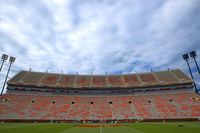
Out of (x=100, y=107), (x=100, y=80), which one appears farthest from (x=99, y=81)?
(x=100, y=107)

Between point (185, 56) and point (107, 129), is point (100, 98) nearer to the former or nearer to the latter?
point (185, 56)

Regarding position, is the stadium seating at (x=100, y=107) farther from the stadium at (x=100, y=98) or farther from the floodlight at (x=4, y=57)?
the floodlight at (x=4, y=57)

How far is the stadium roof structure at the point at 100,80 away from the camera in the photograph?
191ft

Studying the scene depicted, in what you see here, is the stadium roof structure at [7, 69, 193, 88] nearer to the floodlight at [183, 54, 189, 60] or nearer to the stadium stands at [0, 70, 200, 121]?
the stadium stands at [0, 70, 200, 121]

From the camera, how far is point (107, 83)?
6394 cm

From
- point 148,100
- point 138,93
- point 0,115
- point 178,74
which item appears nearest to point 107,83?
point 138,93

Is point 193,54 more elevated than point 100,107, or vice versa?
point 193,54

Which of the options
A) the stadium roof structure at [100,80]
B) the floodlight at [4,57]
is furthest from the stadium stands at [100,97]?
the floodlight at [4,57]

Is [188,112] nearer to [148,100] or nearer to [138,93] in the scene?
[148,100]

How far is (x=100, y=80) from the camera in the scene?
67.1 metres

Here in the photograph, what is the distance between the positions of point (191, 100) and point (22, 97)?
58822 mm

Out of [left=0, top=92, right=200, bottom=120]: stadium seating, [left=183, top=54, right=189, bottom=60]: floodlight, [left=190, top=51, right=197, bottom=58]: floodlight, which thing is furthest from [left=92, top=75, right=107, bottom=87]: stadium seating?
[left=190, top=51, right=197, bottom=58]: floodlight

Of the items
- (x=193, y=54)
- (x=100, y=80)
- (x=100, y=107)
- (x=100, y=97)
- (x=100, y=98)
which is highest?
(x=193, y=54)

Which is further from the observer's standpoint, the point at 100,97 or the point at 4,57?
the point at 100,97
